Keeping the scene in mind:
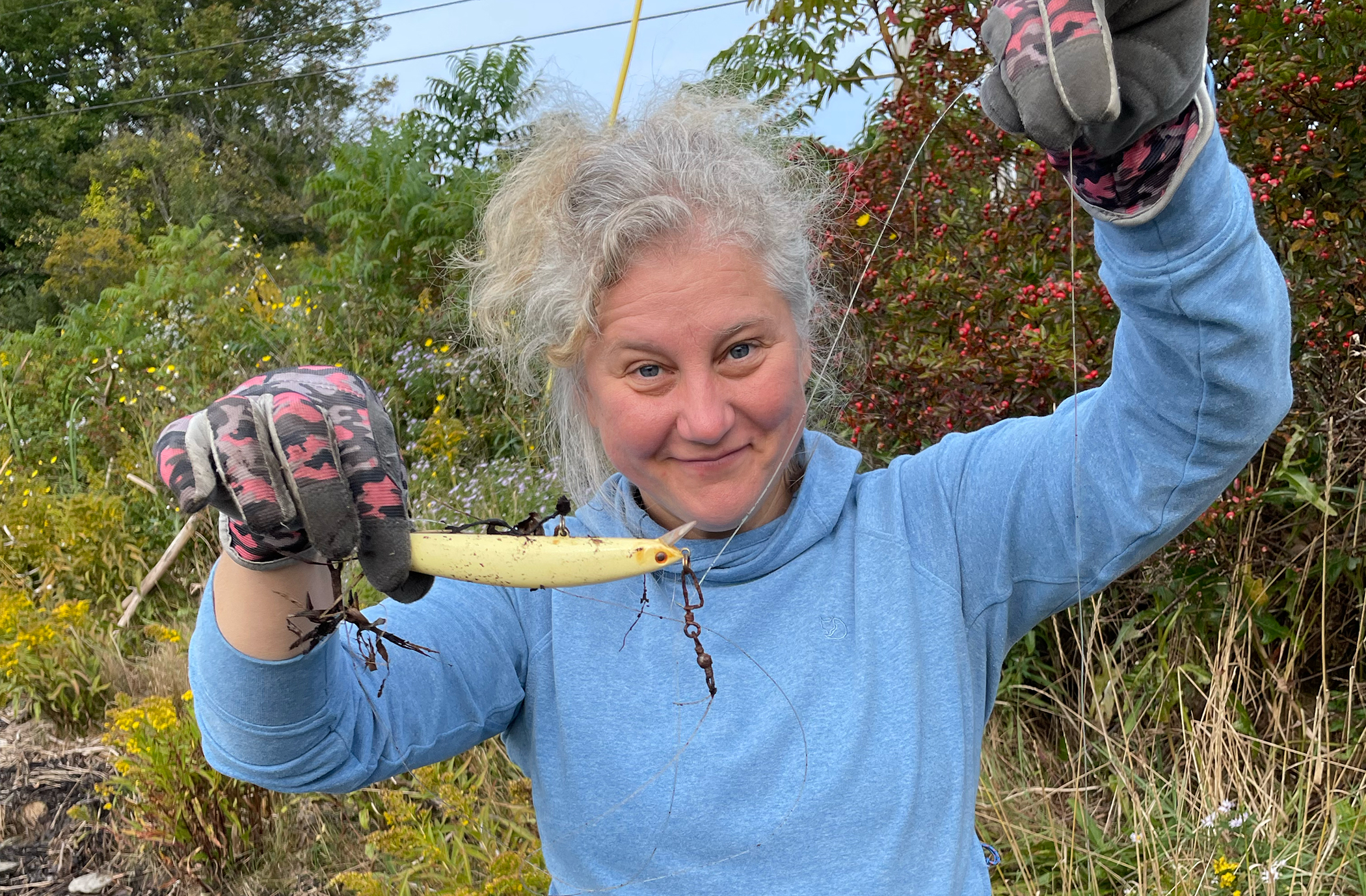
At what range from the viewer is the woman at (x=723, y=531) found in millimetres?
1256

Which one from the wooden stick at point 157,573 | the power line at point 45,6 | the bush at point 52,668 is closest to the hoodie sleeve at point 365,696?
the bush at point 52,668

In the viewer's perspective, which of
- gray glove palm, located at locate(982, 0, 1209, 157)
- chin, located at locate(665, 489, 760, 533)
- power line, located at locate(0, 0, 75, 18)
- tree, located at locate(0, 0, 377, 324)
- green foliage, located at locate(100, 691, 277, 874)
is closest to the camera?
gray glove palm, located at locate(982, 0, 1209, 157)

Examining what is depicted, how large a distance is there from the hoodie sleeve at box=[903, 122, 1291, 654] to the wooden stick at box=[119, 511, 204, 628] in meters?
4.22

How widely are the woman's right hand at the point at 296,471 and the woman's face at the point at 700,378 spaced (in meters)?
0.43

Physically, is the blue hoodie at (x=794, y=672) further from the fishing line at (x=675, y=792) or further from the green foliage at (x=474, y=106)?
the green foliage at (x=474, y=106)

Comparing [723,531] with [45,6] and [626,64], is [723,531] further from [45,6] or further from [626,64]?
[45,6]

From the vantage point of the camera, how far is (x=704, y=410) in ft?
5.14

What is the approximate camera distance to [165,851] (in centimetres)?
333

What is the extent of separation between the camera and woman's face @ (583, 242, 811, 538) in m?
1.57

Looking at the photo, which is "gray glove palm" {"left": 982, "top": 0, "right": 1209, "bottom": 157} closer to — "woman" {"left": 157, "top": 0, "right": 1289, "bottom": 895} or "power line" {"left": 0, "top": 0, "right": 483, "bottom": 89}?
"woman" {"left": 157, "top": 0, "right": 1289, "bottom": 895}

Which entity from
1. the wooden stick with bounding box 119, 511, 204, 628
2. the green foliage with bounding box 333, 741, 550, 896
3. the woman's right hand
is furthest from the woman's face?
the wooden stick with bounding box 119, 511, 204, 628

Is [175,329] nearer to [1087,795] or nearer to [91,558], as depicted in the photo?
[91,558]

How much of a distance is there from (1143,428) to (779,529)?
0.61 metres

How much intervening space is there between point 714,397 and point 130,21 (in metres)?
31.0
